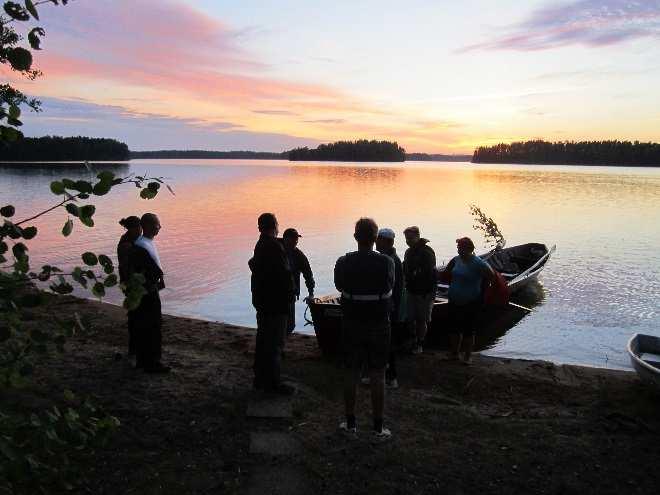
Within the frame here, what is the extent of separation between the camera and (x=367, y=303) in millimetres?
5117

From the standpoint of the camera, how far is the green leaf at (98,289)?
72.1 inches

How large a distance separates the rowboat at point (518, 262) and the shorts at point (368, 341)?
9969mm

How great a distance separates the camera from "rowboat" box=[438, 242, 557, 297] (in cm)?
1538

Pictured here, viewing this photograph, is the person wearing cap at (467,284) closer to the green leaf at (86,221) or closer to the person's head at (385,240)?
the person's head at (385,240)

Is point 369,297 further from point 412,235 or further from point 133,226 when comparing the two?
point 133,226

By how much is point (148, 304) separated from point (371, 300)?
3221mm

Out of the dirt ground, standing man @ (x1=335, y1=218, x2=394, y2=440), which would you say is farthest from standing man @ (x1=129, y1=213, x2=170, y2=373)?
standing man @ (x1=335, y1=218, x2=394, y2=440)

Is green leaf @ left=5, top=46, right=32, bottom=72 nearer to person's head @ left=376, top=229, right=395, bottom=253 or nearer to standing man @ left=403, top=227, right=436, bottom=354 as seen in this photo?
person's head @ left=376, top=229, right=395, bottom=253

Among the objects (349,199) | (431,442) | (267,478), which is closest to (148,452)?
(267,478)

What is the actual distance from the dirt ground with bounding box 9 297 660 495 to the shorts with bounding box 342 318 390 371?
0.90 metres

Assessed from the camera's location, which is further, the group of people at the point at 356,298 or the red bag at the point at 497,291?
the red bag at the point at 497,291

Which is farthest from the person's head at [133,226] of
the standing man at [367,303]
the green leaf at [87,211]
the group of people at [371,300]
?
the green leaf at [87,211]

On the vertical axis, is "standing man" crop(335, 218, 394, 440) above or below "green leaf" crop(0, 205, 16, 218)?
below

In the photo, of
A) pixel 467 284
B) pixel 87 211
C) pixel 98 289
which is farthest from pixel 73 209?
pixel 467 284
